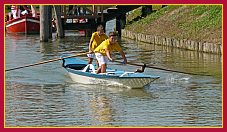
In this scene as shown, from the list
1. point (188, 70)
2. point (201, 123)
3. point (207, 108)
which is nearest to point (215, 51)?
point (188, 70)

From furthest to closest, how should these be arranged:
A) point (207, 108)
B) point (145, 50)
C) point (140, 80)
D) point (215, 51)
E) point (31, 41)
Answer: point (31, 41)
point (145, 50)
point (215, 51)
point (140, 80)
point (207, 108)

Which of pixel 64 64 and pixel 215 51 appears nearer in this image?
pixel 64 64

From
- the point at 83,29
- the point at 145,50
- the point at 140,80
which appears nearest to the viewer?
the point at 140,80

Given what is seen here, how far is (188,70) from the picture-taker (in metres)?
23.0

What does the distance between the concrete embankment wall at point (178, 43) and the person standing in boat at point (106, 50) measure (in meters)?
7.96

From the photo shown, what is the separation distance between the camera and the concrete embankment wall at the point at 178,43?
2698 cm

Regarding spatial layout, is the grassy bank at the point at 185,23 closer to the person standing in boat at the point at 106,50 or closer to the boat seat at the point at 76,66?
the boat seat at the point at 76,66

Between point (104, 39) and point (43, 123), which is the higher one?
point (104, 39)

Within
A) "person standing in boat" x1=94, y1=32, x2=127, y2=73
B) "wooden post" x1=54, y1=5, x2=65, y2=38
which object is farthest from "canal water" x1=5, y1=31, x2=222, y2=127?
"wooden post" x1=54, y1=5, x2=65, y2=38

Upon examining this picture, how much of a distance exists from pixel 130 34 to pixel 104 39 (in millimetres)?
16109

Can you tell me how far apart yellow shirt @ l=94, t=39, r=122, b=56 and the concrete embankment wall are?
809cm

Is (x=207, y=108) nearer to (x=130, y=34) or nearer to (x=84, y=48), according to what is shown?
(x=84, y=48)

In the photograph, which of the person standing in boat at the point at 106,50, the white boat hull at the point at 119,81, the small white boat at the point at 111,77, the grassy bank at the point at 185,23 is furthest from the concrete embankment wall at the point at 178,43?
the person standing in boat at the point at 106,50

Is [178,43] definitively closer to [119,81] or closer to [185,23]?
[185,23]
